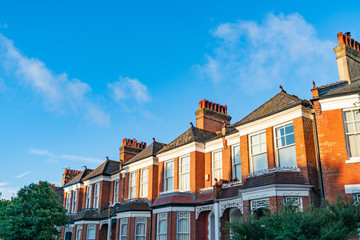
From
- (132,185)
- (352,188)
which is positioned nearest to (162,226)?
(132,185)

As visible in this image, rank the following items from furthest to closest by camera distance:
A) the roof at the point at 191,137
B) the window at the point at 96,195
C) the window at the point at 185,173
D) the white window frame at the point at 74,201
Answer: the white window frame at the point at 74,201, the window at the point at 96,195, the roof at the point at 191,137, the window at the point at 185,173

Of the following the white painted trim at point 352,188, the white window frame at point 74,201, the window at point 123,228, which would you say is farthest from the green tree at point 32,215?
the white painted trim at point 352,188

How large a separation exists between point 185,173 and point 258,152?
6.76 m

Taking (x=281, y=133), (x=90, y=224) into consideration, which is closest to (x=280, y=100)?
(x=281, y=133)

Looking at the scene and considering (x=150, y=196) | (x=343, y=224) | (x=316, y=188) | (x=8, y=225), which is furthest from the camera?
(x=150, y=196)

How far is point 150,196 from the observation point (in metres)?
25.2

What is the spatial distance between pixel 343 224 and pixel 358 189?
4.04m

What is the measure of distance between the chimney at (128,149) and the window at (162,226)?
1238cm

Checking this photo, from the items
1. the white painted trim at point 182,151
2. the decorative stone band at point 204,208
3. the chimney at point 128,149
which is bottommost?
the decorative stone band at point 204,208

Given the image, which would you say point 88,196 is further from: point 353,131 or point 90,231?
point 353,131

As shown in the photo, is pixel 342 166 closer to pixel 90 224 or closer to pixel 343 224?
pixel 343 224

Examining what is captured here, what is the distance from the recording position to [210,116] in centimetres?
2691

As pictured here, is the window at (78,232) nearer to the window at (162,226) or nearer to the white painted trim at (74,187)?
the white painted trim at (74,187)

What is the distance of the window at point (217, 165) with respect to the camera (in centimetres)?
2177
